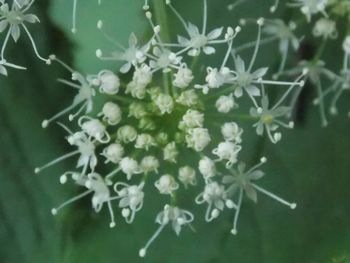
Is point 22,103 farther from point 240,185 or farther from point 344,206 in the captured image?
point 344,206

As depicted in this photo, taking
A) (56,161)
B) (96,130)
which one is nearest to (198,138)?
(96,130)

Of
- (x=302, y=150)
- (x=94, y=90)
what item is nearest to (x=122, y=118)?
(x=94, y=90)

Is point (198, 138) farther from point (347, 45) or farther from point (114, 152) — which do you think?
point (347, 45)

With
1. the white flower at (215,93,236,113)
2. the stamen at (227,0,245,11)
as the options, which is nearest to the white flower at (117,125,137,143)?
the white flower at (215,93,236,113)

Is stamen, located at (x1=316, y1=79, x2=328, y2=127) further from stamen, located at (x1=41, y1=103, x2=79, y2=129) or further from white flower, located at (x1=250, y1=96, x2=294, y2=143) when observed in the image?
stamen, located at (x1=41, y1=103, x2=79, y2=129)

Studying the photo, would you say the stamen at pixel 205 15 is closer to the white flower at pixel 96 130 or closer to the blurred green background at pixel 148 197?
the blurred green background at pixel 148 197
